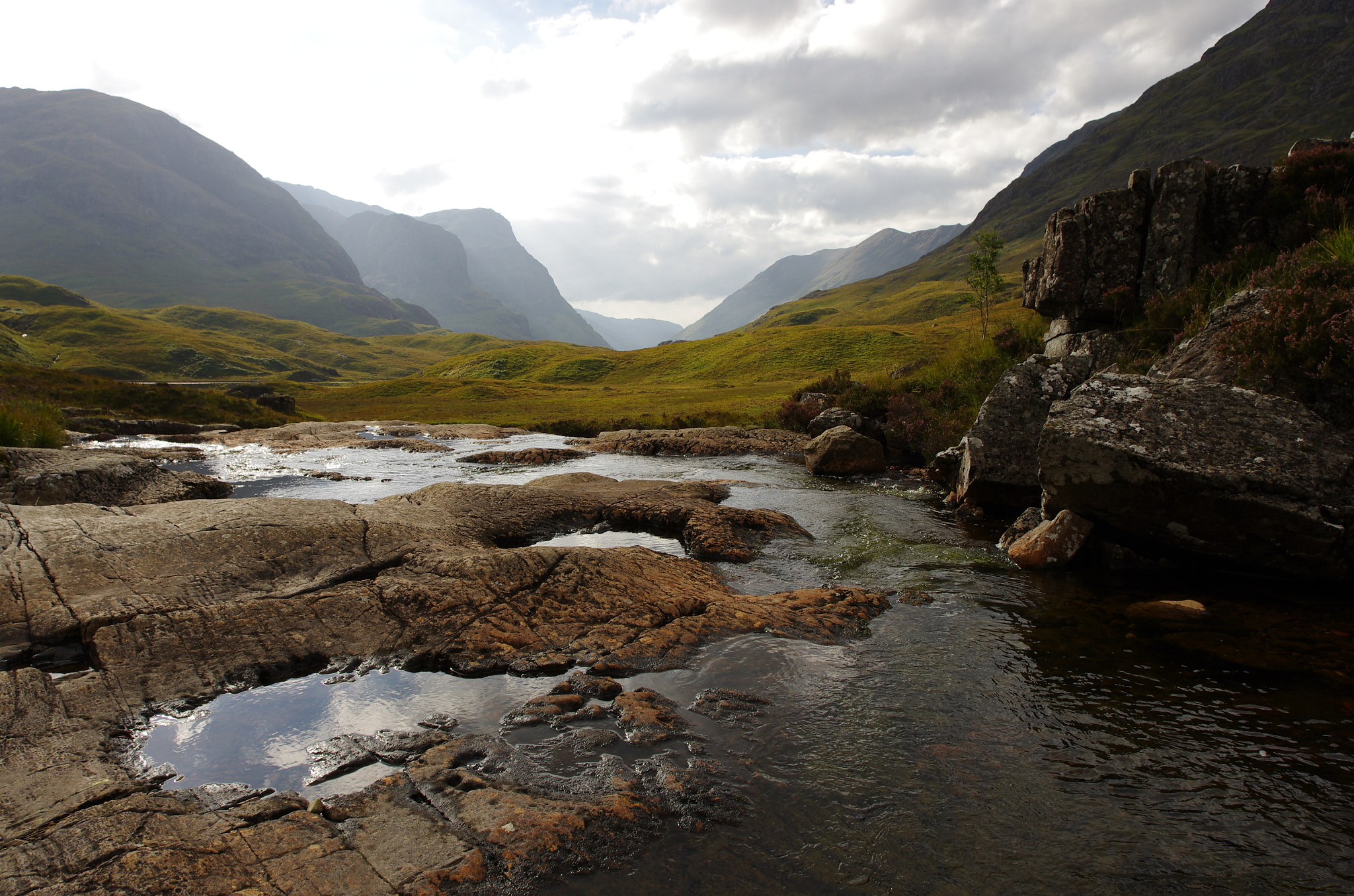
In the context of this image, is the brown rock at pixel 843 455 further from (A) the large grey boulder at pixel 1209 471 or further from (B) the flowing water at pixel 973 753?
(B) the flowing water at pixel 973 753

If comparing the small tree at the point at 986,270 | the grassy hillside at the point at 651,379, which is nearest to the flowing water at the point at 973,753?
the grassy hillside at the point at 651,379

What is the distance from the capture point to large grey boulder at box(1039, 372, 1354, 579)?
38.2ft

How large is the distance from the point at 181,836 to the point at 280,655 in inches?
158

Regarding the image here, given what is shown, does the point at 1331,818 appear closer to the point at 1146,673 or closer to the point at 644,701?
the point at 1146,673

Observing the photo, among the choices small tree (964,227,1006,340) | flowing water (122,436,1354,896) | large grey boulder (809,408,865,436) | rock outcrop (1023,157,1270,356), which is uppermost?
small tree (964,227,1006,340)

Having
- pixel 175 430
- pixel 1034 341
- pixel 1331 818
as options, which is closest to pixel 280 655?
pixel 1331 818

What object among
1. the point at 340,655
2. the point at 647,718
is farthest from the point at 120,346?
the point at 647,718

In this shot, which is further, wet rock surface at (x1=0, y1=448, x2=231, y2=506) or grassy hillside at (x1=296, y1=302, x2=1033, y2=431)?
grassy hillside at (x1=296, y1=302, x2=1033, y2=431)

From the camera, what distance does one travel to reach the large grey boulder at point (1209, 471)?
459 inches

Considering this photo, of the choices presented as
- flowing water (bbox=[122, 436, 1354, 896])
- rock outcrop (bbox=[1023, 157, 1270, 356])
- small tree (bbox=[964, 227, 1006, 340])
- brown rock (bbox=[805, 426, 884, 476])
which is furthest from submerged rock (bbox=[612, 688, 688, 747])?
small tree (bbox=[964, 227, 1006, 340])

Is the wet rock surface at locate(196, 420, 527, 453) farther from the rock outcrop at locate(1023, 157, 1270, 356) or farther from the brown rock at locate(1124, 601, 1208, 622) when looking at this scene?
the brown rock at locate(1124, 601, 1208, 622)

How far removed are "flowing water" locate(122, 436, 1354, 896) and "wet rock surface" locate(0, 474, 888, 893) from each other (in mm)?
486

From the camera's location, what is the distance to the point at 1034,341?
2672 centimetres

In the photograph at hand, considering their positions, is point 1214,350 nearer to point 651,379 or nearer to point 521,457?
point 521,457
